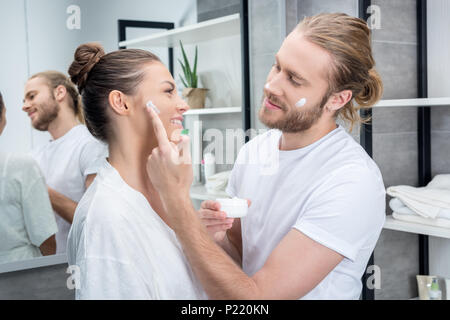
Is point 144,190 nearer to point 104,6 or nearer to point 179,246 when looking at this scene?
point 179,246

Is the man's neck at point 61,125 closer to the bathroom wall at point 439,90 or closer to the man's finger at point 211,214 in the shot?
the man's finger at point 211,214

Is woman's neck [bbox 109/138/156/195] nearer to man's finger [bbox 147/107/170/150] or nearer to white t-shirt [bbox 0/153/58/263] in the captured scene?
man's finger [bbox 147/107/170/150]

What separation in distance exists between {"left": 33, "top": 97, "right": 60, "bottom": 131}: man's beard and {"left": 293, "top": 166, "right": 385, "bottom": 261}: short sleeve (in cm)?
77

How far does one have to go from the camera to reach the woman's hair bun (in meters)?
0.90

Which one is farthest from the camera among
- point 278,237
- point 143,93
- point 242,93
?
point 242,93

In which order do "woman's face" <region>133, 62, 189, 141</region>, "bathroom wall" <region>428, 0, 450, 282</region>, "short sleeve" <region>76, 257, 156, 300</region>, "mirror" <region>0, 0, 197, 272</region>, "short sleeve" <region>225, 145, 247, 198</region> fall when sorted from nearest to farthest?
"short sleeve" <region>76, 257, 156, 300</region>
"woman's face" <region>133, 62, 189, 141</region>
"short sleeve" <region>225, 145, 247, 198</region>
"mirror" <region>0, 0, 197, 272</region>
"bathroom wall" <region>428, 0, 450, 282</region>

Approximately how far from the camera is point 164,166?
0.83m

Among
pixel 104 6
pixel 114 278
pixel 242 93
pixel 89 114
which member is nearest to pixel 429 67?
pixel 242 93

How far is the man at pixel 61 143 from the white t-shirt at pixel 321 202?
1.61 feet

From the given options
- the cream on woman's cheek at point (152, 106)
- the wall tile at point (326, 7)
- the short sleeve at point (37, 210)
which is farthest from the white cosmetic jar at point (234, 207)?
the wall tile at point (326, 7)

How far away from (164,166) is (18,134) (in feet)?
2.25

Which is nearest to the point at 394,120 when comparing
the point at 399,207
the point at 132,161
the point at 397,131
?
the point at 397,131

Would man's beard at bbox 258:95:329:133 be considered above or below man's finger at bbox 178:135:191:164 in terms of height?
above

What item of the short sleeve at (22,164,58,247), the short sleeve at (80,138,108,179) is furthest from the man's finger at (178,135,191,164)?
the short sleeve at (22,164,58,247)
